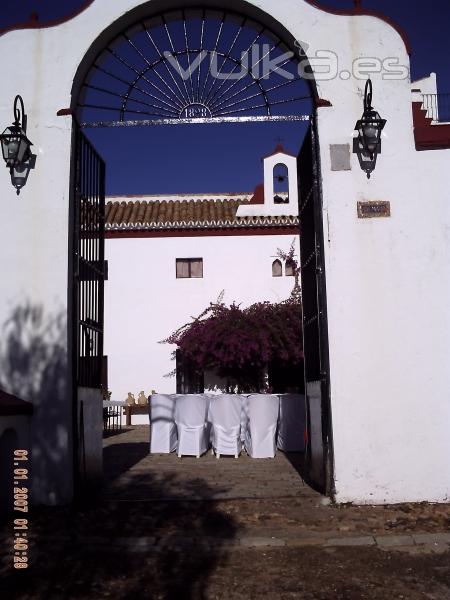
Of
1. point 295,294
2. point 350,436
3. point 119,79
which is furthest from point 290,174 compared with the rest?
point 350,436

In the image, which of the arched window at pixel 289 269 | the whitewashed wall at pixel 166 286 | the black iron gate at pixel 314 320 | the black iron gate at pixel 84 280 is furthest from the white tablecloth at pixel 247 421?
the arched window at pixel 289 269

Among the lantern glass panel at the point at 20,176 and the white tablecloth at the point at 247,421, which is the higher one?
the lantern glass panel at the point at 20,176

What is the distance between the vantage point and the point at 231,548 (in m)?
5.16

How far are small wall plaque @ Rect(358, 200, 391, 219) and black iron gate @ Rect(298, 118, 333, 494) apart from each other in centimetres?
43

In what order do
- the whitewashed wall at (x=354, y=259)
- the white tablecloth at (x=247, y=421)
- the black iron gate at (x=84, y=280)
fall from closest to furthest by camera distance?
the whitewashed wall at (x=354, y=259), the black iron gate at (x=84, y=280), the white tablecloth at (x=247, y=421)

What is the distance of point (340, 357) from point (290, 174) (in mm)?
15924

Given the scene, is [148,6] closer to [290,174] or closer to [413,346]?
[413,346]

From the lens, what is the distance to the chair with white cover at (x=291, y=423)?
10891mm

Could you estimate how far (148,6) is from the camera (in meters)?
7.25

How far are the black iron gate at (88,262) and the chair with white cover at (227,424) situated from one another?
3241 mm

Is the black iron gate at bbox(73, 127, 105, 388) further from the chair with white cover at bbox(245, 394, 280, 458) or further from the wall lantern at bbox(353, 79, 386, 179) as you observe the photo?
the chair with white cover at bbox(245, 394, 280, 458)

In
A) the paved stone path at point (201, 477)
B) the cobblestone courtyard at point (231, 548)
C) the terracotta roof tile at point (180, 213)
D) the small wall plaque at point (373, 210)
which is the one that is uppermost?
the terracotta roof tile at point (180, 213)

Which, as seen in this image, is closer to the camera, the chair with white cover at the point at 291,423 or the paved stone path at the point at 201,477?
the paved stone path at the point at 201,477

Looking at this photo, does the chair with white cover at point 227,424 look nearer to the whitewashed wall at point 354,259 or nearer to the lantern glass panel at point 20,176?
the whitewashed wall at point 354,259
